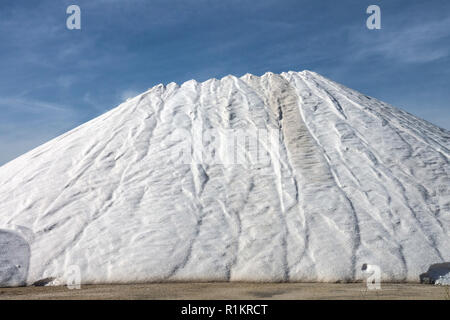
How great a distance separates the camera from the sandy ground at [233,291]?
7.18 m

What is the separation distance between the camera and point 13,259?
30.8 ft

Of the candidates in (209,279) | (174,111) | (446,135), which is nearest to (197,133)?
(174,111)

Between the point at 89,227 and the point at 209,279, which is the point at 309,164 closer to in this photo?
the point at 209,279

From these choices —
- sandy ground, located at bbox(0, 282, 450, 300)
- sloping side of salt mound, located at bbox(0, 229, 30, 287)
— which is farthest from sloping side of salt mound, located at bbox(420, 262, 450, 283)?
sloping side of salt mound, located at bbox(0, 229, 30, 287)

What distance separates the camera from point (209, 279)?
8820 mm

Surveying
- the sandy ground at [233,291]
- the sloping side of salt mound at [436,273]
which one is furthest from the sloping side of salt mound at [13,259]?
the sloping side of salt mound at [436,273]

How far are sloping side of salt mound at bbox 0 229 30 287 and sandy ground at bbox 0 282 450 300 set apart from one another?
411 millimetres

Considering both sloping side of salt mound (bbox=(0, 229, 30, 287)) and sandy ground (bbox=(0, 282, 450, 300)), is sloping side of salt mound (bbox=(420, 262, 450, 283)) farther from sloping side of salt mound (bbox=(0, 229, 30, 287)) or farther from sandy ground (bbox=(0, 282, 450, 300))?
sloping side of salt mound (bbox=(0, 229, 30, 287))

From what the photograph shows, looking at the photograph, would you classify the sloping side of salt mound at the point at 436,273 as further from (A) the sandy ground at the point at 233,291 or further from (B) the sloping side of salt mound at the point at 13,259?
(B) the sloping side of salt mound at the point at 13,259

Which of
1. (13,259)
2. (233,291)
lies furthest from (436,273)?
(13,259)

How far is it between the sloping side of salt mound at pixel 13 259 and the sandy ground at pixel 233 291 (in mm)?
411

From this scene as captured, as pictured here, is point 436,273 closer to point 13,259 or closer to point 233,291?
point 233,291

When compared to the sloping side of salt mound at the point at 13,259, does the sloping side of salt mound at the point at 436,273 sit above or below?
below

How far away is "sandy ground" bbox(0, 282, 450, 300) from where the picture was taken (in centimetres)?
718
